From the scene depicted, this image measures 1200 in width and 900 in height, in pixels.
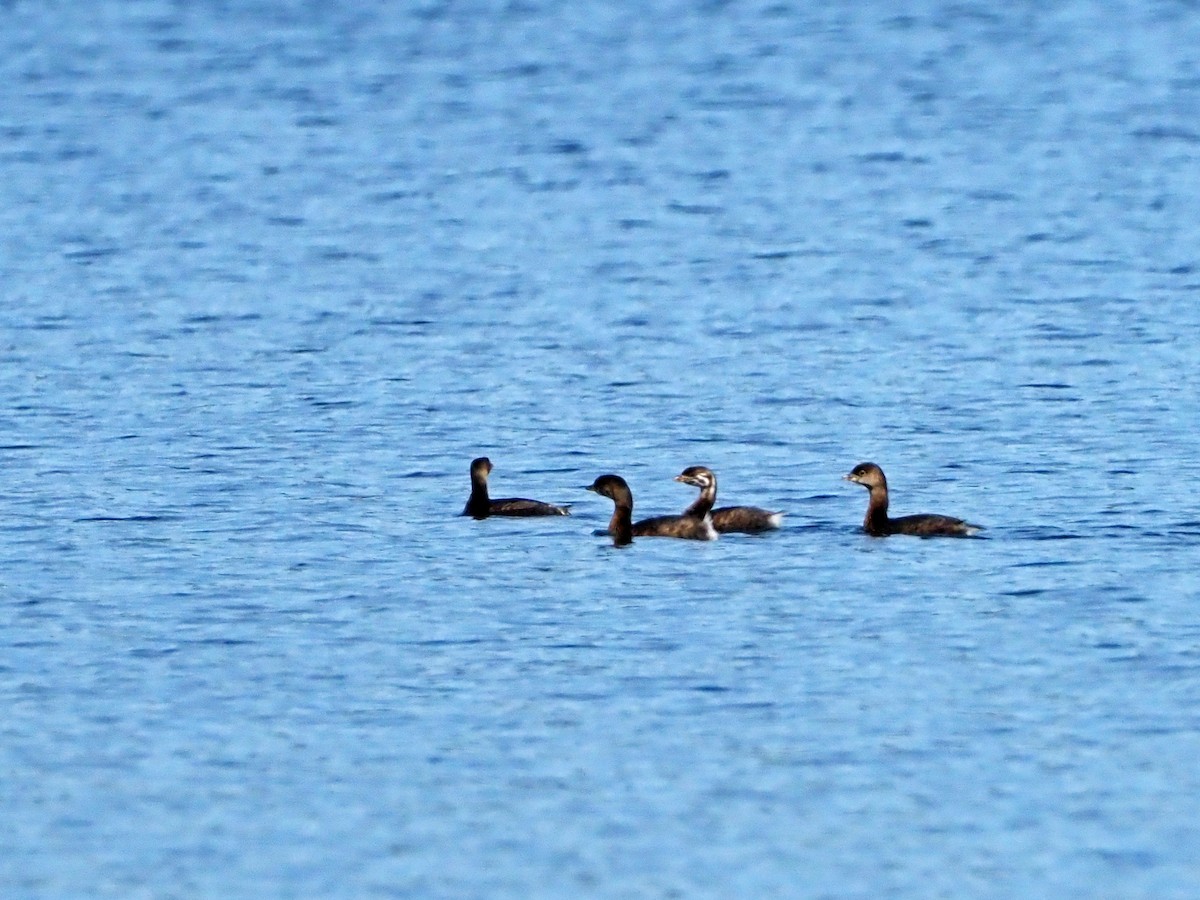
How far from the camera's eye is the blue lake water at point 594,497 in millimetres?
11773

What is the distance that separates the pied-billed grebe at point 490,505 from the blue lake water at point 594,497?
0.14 metres

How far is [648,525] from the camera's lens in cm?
1802

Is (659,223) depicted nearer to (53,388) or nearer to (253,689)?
(53,388)

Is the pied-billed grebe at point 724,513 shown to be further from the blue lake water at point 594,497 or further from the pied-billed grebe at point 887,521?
the pied-billed grebe at point 887,521

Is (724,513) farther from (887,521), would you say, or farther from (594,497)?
(594,497)

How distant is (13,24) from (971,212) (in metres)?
29.0

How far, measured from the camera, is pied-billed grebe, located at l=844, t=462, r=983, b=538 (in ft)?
57.0

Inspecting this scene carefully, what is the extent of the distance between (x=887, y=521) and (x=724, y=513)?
1.09 m

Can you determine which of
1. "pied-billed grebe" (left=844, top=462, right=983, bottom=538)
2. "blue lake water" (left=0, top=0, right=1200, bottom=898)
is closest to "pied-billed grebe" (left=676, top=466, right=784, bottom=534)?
"blue lake water" (left=0, top=0, right=1200, bottom=898)

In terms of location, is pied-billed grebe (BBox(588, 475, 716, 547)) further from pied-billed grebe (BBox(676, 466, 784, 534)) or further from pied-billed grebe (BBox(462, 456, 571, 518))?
pied-billed grebe (BBox(462, 456, 571, 518))

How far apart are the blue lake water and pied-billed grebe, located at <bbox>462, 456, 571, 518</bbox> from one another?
0.46ft

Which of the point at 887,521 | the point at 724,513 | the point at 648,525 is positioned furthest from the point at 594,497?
the point at 887,521

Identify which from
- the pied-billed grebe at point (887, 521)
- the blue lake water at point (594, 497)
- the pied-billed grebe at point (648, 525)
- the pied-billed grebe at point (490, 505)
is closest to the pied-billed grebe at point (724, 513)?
the pied-billed grebe at point (648, 525)

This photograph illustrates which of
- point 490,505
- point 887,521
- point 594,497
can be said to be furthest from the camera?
point 594,497
